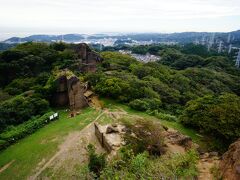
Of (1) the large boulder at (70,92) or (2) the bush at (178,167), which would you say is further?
(1) the large boulder at (70,92)

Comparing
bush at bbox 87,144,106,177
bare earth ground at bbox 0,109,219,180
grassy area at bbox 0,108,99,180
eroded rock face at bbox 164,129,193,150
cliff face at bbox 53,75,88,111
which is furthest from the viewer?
cliff face at bbox 53,75,88,111

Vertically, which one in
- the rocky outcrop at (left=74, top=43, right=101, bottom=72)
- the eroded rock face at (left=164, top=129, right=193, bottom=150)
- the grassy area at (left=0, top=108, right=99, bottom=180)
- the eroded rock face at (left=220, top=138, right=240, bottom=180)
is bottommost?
the grassy area at (left=0, top=108, right=99, bottom=180)

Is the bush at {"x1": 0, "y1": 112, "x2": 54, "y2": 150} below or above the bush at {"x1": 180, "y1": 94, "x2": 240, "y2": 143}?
below

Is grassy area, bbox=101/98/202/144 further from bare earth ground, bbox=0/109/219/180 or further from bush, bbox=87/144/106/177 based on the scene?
bush, bbox=87/144/106/177

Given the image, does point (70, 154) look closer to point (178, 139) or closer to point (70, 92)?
point (178, 139)

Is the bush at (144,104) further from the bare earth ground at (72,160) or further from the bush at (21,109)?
the bush at (21,109)

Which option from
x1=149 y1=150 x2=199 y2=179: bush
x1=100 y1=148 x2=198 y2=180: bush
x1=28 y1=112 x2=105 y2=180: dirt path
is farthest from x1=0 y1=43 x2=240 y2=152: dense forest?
x1=100 y1=148 x2=198 y2=180: bush

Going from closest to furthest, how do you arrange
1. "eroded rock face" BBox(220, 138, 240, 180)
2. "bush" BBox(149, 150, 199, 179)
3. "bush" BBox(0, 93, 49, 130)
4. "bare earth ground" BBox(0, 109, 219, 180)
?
"bush" BBox(149, 150, 199, 179) < "eroded rock face" BBox(220, 138, 240, 180) < "bare earth ground" BBox(0, 109, 219, 180) < "bush" BBox(0, 93, 49, 130)

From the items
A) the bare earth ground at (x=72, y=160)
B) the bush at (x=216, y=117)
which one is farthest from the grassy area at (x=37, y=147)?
the bush at (x=216, y=117)
